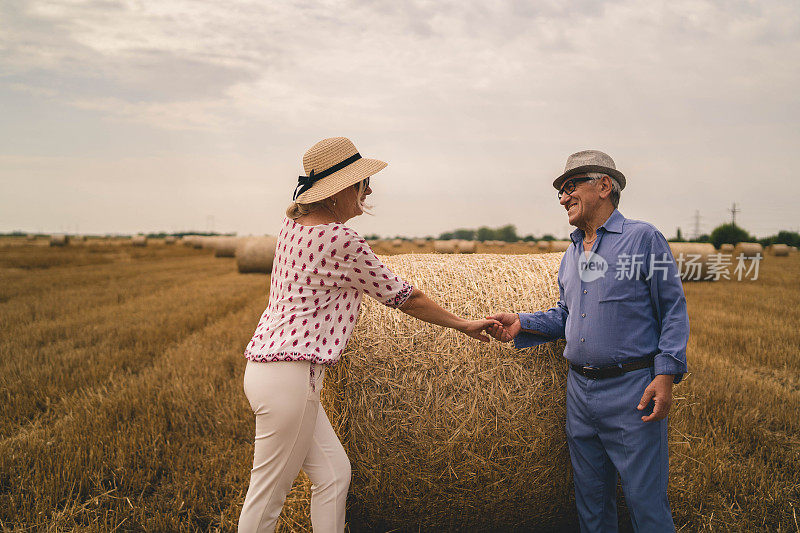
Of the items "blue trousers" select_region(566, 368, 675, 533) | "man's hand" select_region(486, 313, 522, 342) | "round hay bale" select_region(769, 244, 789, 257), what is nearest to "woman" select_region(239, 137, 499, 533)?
"man's hand" select_region(486, 313, 522, 342)

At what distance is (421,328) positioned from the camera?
140 inches

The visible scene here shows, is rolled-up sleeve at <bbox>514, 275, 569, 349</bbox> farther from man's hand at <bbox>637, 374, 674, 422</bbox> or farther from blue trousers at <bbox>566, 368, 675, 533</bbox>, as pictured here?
man's hand at <bbox>637, 374, 674, 422</bbox>

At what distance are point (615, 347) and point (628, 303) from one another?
0.28 m

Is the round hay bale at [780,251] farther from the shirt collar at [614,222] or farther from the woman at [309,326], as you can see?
the woman at [309,326]

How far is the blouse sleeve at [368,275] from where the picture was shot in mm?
2574

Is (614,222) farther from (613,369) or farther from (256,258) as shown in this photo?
(256,258)

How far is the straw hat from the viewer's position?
265 cm

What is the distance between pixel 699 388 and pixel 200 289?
1352 centimetres

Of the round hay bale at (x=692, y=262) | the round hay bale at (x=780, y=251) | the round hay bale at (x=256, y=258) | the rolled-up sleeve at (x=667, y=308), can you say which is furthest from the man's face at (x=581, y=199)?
the round hay bale at (x=780, y=251)

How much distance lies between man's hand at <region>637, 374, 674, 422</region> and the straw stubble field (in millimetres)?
1388

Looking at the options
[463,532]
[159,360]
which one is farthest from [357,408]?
[159,360]

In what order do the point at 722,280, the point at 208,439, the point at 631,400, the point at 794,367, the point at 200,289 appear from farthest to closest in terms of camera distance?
the point at 722,280, the point at 200,289, the point at 794,367, the point at 208,439, the point at 631,400

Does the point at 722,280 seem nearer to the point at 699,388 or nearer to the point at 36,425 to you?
the point at 699,388

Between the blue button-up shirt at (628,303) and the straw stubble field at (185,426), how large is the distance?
145 centimetres
